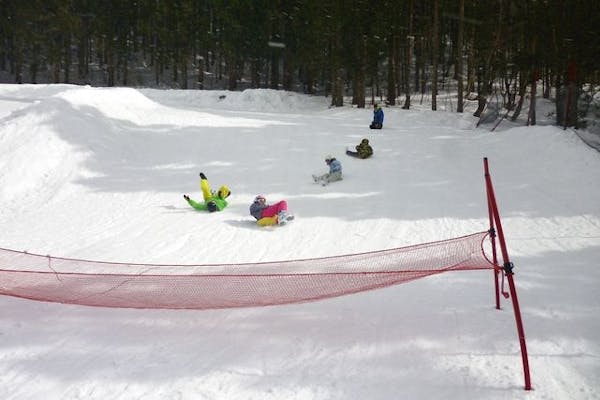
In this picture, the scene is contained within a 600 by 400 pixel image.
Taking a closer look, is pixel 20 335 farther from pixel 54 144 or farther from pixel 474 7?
pixel 474 7

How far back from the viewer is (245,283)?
558 cm

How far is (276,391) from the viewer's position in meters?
4.21

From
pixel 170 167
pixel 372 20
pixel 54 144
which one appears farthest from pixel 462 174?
pixel 372 20

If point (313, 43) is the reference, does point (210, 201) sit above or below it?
below

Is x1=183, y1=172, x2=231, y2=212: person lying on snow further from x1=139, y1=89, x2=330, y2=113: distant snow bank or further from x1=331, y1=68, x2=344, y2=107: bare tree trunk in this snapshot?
x1=331, y1=68, x2=344, y2=107: bare tree trunk

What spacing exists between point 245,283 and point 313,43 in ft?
103

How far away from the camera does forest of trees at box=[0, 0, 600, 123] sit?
26.1 m

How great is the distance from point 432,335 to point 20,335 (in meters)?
4.44

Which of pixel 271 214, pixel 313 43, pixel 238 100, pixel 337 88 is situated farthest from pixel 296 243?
pixel 313 43

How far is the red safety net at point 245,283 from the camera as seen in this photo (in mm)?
5098

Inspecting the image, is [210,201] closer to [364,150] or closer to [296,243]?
[296,243]

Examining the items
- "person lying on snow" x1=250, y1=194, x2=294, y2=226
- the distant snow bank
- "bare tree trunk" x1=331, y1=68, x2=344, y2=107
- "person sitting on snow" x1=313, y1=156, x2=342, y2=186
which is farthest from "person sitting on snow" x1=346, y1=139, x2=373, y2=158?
"bare tree trunk" x1=331, y1=68, x2=344, y2=107

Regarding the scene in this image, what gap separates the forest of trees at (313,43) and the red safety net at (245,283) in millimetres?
15636

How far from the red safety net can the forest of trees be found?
1564 cm
